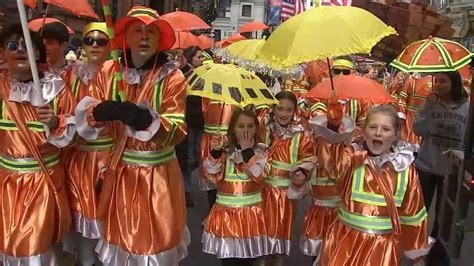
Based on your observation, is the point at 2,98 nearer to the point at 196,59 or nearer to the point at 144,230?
the point at 144,230

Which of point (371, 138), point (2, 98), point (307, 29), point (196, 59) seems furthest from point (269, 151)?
point (196, 59)

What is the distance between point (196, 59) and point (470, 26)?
350 cm

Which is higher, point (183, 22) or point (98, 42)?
point (183, 22)

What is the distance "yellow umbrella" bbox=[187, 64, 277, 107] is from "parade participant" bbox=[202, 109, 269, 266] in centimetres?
28

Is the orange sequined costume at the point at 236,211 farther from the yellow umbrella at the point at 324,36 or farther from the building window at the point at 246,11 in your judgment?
the building window at the point at 246,11

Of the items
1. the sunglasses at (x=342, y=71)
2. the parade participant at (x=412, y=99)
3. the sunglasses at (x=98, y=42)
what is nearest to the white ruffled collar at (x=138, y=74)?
the sunglasses at (x=98, y=42)

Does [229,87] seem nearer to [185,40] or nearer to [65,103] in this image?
[65,103]

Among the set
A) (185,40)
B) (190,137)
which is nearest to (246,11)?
(185,40)

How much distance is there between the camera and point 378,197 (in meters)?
3.61

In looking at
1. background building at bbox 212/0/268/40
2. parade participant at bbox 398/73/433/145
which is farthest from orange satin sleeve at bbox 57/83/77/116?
background building at bbox 212/0/268/40

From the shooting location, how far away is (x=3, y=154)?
387 cm

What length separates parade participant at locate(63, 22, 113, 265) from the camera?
433cm

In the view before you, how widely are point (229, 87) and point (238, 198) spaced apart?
89 centimetres

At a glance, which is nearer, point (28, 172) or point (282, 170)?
point (28, 172)
